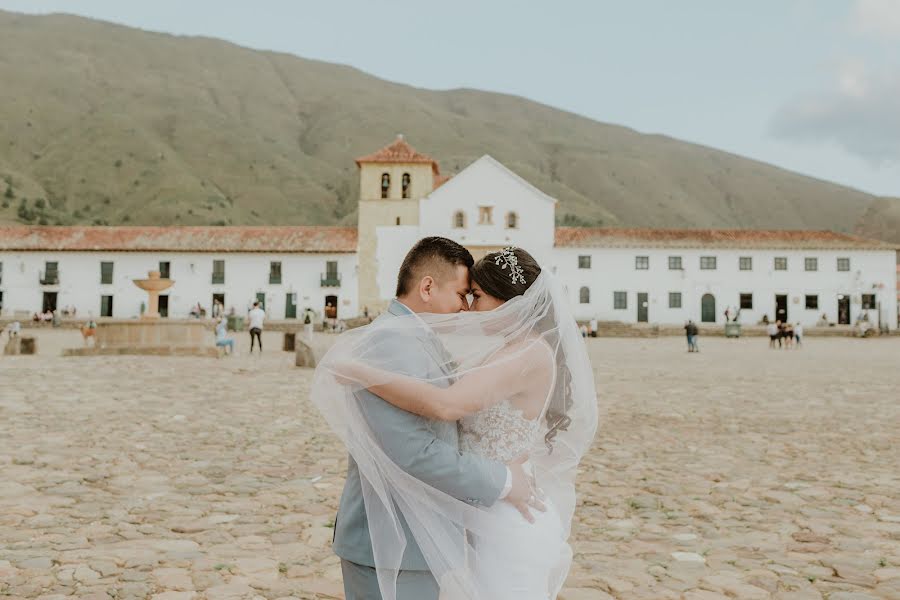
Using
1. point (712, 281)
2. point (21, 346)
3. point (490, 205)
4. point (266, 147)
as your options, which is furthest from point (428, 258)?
point (266, 147)

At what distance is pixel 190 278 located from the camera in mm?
48000

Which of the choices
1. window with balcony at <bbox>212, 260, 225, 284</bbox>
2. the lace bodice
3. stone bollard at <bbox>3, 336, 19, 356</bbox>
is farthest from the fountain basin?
window with balcony at <bbox>212, 260, 225, 284</bbox>

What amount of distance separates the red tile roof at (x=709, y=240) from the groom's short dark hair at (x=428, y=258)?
46508mm

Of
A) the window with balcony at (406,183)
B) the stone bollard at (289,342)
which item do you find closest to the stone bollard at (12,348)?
the stone bollard at (289,342)

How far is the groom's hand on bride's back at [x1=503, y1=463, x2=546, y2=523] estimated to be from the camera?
2072 millimetres

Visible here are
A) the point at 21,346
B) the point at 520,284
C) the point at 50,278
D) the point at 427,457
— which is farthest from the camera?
the point at 50,278

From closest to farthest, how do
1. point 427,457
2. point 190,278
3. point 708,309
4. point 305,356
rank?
point 427,457 → point 305,356 → point 190,278 → point 708,309

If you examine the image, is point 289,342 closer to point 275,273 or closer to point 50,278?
point 275,273

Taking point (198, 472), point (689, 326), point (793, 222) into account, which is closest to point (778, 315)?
point (689, 326)

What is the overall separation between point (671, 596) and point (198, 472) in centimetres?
412

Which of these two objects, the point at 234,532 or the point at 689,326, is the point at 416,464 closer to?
the point at 234,532

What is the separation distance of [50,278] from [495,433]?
175ft

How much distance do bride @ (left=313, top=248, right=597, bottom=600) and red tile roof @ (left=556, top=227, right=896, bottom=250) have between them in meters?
46.4

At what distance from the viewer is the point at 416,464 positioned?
2004mm
